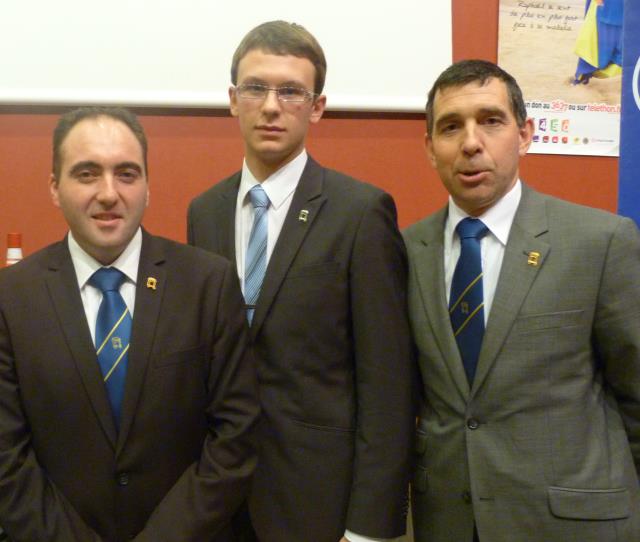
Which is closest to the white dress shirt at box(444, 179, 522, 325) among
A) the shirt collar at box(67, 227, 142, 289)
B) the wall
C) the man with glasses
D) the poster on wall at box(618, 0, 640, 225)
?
the man with glasses

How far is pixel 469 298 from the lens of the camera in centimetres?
145

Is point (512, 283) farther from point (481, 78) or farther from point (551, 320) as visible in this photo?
point (481, 78)

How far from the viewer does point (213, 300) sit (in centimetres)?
141

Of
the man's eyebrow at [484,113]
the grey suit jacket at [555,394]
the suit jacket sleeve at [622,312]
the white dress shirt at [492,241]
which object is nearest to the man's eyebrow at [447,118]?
the man's eyebrow at [484,113]

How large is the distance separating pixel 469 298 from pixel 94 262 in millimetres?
773

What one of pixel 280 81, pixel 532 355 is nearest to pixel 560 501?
pixel 532 355

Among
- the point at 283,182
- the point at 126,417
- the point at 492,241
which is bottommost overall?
the point at 126,417

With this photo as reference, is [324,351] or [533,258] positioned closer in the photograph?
[533,258]

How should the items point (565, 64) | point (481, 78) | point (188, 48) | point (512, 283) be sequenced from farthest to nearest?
point (565, 64), point (188, 48), point (481, 78), point (512, 283)

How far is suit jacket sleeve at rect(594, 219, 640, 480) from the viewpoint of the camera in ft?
4.47

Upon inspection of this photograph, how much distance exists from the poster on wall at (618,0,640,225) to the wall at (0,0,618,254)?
1046 millimetres

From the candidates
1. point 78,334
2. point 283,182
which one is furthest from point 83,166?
point 283,182

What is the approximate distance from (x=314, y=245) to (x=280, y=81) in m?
0.39

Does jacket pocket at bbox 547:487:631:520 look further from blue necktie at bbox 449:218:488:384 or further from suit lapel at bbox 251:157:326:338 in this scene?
suit lapel at bbox 251:157:326:338
